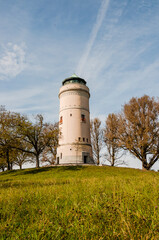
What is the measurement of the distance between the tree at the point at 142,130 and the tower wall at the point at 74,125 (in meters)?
8.35

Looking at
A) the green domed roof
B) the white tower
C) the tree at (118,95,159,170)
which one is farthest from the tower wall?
the tree at (118,95,159,170)

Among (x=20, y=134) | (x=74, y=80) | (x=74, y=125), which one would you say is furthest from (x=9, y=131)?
(x=74, y=80)

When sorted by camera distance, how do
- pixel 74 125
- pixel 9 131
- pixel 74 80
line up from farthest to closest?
pixel 74 80 < pixel 74 125 < pixel 9 131

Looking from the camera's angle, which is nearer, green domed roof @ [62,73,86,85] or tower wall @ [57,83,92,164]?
tower wall @ [57,83,92,164]

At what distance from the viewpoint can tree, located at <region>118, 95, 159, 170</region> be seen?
87.3 ft

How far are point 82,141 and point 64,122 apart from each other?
5.36 metres

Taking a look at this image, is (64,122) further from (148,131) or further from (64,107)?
(148,131)

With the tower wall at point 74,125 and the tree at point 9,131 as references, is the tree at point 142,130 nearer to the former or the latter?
the tower wall at point 74,125

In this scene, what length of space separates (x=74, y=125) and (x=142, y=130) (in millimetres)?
13167

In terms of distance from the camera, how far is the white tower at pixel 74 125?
3284 cm

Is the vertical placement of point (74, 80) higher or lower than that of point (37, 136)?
higher

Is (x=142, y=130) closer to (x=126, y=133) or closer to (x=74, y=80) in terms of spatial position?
(x=126, y=133)

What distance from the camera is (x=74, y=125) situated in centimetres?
3416

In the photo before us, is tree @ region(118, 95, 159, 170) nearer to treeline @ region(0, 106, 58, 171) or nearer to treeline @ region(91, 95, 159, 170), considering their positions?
treeline @ region(91, 95, 159, 170)
